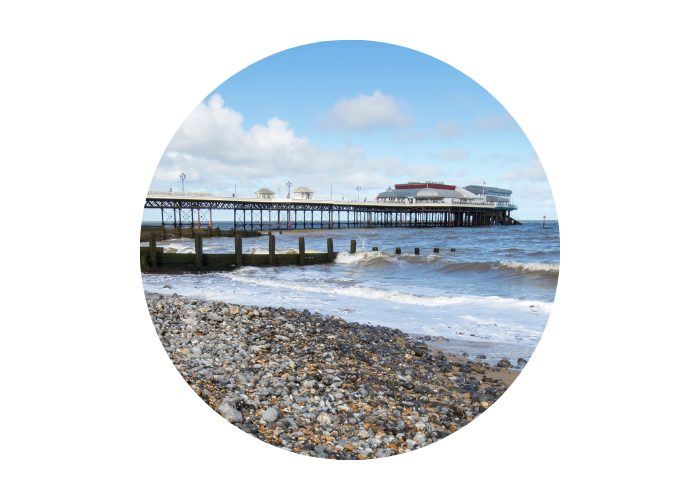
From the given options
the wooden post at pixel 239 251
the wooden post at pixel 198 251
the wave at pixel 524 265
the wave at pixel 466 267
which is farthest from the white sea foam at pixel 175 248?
the wave at pixel 524 265

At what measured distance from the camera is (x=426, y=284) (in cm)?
621

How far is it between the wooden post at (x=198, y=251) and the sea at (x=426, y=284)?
14 centimetres

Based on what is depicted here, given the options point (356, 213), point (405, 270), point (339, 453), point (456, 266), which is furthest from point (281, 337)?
point (356, 213)

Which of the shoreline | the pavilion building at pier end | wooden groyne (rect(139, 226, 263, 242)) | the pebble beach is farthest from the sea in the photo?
the pavilion building at pier end

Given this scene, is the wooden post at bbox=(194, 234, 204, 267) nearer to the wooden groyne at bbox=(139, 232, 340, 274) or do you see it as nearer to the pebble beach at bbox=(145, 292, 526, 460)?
the wooden groyne at bbox=(139, 232, 340, 274)

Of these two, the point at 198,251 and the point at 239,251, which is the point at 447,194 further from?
the point at 198,251

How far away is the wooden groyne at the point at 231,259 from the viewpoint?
6613 mm

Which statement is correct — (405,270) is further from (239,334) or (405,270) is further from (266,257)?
(239,334)

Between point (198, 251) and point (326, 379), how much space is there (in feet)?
17.0

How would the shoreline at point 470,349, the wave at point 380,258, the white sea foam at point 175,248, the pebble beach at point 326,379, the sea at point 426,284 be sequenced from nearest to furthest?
the pebble beach at point 326,379, the shoreline at point 470,349, the sea at point 426,284, the white sea foam at point 175,248, the wave at point 380,258

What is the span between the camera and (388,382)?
3.14 metres

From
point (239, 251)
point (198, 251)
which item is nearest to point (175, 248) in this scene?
point (198, 251)

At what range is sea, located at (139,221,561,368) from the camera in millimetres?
4133

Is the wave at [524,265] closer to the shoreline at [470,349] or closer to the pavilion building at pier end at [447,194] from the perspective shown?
the pavilion building at pier end at [447,194]
